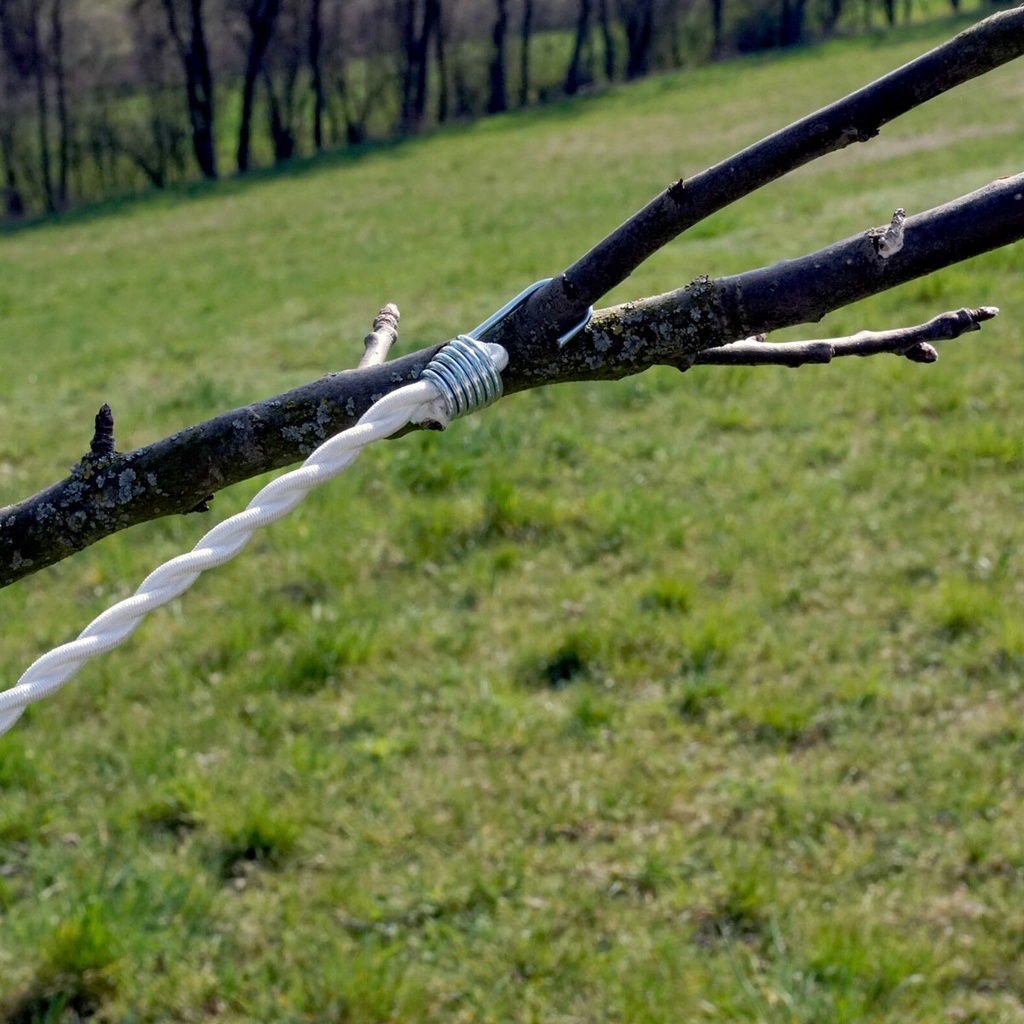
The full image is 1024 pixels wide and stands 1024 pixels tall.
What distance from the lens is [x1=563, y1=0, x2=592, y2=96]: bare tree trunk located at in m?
37.9

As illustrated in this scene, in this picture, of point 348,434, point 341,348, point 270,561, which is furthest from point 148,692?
point 341,348

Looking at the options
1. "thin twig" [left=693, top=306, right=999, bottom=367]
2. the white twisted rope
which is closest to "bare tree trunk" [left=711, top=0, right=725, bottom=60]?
"thin twig" [left=693, top=306, right=999, bottom=367]

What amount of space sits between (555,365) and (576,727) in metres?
3.28

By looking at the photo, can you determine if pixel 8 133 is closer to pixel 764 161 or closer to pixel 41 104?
pixel 41 104

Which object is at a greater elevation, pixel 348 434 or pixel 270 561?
pixel 348 434

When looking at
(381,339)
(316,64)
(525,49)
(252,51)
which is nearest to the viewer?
(381,339)

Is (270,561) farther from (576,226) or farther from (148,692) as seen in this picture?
(576,226)

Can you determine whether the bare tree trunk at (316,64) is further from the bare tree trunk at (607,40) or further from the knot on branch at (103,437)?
the knot on branch at (103,437)

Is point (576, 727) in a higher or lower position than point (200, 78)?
lower

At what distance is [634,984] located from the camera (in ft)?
10.5

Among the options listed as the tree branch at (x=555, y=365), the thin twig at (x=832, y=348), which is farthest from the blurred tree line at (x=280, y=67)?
the thin twig at (x=832, y=348)

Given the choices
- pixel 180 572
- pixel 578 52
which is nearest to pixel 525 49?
pixel 578 52

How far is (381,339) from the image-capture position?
1.63 meters

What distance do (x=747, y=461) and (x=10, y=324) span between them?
524 inches
